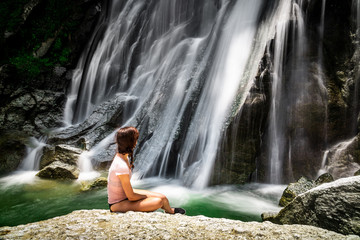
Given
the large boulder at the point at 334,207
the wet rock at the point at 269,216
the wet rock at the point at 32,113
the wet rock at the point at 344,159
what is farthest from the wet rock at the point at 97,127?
the wet rock at the point at 344,159

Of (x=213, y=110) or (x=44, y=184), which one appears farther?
(x=213, y=110)

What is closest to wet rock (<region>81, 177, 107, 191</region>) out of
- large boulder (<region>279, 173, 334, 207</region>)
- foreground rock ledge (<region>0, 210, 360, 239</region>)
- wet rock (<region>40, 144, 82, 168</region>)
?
Result: wet rock (<region>40, 144, 82, 168</region>)

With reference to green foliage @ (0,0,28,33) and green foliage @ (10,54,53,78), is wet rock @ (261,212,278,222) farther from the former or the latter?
green foliage @ (0,0,28,33)

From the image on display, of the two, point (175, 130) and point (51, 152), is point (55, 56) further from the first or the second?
point (175, 130)

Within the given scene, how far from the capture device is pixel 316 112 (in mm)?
6059

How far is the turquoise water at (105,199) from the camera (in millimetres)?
4492

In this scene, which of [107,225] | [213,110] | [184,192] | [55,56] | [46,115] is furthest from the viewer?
[55,56]

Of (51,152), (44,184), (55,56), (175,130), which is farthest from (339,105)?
(55,56)

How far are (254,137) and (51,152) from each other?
651 centimetres

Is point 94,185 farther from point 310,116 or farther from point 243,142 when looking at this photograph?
point 310,116

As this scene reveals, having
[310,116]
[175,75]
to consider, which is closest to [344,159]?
[310,116]

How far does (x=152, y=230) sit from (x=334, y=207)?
1.98 m

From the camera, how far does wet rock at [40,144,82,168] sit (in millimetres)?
7023

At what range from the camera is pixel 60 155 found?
7051 millimetres
